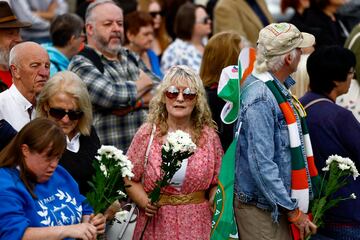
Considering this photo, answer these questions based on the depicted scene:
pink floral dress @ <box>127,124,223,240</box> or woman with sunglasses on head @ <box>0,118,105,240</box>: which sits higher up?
woman with sunglasses on head @ <box>0,118,105,240</box>

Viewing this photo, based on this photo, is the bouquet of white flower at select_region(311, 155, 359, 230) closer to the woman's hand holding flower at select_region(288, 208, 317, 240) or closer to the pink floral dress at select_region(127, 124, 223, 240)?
the woman's hand holding flower at select_region(288, 208, 317, 240)

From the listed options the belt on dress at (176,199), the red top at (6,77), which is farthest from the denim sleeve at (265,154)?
the red top at (6,77)

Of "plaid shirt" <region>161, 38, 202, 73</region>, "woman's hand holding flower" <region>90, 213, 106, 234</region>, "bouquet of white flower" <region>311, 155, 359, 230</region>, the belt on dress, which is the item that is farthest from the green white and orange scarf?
"plaid shirt" <region>161, 38, 202, 73</region>

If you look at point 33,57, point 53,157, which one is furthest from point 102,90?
point 53,157

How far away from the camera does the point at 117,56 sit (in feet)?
28.9

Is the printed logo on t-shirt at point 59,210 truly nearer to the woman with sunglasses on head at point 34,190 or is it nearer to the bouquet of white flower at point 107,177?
the woman with sunglasses on head at point 34,190

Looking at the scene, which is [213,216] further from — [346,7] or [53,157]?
[346,7]

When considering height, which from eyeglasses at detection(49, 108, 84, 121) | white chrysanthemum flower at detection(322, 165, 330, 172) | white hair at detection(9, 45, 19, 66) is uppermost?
white hair at detection(9, 45, 19, 66)

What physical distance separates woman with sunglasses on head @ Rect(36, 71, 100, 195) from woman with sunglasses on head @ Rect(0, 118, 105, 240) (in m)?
0.91

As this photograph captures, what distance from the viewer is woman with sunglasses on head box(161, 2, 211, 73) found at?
452 inches

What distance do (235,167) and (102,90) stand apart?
1789mm

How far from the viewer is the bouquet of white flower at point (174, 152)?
6.63 meters

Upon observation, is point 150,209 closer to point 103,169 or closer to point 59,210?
point 103,169

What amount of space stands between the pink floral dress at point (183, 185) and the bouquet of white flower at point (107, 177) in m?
0.79
